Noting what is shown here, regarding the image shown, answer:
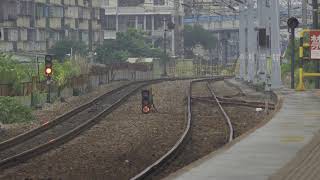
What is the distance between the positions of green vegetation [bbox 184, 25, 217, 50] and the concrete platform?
11825 centimetres

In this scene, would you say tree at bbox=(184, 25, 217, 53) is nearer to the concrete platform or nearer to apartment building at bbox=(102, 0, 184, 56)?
apartment building at bbox=(102, 0, 184, 56)

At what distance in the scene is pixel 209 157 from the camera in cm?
1452

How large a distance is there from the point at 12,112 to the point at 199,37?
117 m

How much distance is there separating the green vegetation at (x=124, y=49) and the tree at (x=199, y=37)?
30.8 meters

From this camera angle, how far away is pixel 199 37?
143 meters

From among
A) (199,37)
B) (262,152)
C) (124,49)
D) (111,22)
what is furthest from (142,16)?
(262,152)

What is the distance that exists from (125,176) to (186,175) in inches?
76.1

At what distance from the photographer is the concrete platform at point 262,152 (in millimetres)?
12172

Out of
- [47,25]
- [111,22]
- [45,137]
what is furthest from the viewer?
[111,22]

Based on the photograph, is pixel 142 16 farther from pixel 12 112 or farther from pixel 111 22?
pixel 12 112

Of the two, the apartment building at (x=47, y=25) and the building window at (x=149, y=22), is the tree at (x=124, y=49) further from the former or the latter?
the building window at (x=149, y=22)

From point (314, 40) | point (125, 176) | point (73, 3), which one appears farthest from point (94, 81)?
point (73, 3)

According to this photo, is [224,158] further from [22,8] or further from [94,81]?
[22,8]

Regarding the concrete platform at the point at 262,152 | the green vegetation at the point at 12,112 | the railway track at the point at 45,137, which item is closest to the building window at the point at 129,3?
the railway track at the point at 45,137
